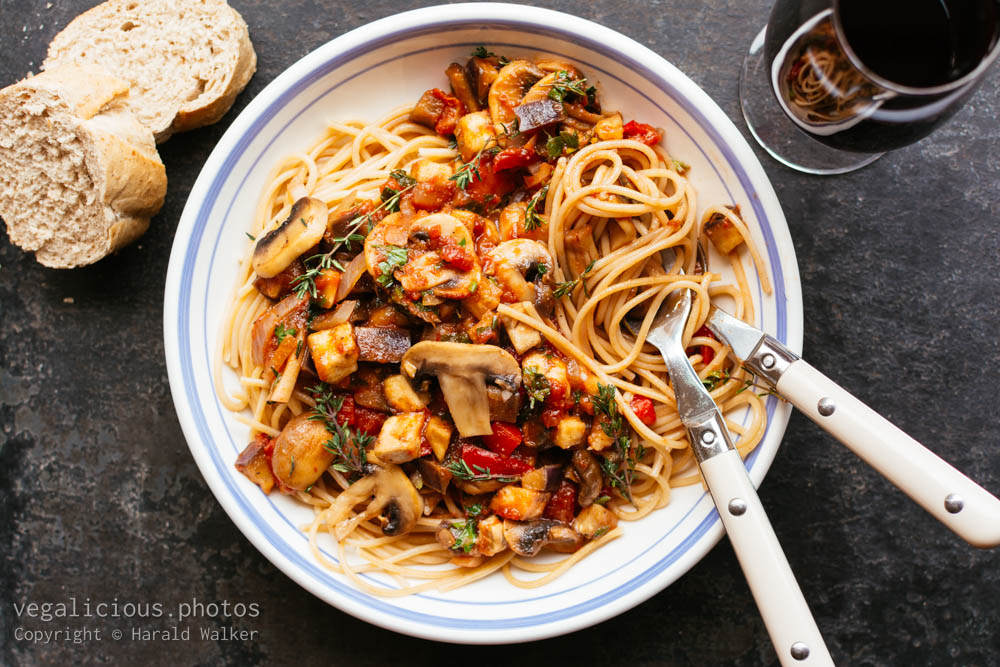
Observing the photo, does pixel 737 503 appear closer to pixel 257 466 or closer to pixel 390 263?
pixel 390 263

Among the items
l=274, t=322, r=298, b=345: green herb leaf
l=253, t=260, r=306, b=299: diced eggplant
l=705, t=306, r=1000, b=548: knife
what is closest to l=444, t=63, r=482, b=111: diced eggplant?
l=253, t=260, r=306, b=299: diced eggplant

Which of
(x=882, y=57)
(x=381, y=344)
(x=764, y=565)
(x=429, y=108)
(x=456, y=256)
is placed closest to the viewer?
(x=764, y=565)

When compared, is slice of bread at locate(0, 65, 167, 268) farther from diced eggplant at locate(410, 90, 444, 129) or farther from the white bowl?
diced eggplant at locate(410, 90, 444, 129)

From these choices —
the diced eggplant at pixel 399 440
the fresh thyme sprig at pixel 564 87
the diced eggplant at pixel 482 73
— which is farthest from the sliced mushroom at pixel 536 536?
the diced eggplant at pixel 482 73

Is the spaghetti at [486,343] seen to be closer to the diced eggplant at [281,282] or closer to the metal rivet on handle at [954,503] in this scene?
the diced eggplant at [281,282]

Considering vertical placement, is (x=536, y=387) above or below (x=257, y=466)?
above

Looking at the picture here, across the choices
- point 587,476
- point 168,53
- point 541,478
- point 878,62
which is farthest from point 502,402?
point 168,53
